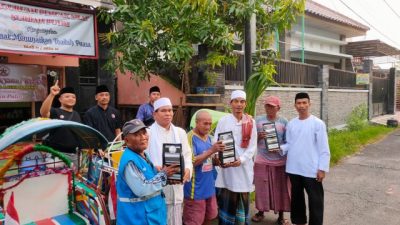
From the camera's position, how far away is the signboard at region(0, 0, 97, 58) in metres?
5.75

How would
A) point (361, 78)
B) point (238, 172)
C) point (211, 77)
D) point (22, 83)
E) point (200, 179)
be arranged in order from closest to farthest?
point (200, 179)
point (238, 172)
point (22, 83)
point (211, 77)
point (361, 78)

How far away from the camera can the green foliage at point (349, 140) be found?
1000 centimetres

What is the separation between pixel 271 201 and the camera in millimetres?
4930

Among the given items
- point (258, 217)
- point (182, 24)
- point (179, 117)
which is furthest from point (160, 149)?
point (179, 117)

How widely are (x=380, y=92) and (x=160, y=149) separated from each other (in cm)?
2004

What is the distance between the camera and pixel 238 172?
4227 mm

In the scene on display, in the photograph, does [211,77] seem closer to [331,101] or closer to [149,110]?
[149,110]

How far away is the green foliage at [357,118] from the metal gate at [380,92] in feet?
7.93

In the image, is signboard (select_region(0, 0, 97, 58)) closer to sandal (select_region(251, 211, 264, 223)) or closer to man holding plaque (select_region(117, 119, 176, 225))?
man holding plaque (select_region(117, 119, 176, 225))

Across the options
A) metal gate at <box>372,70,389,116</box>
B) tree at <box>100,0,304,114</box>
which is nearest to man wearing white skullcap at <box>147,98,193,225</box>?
tree at <box>100,0,304,114</box>

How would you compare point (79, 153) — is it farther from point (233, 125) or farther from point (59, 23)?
point (59, 23)

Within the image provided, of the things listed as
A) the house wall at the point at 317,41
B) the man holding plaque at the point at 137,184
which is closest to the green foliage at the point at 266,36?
the man holding plaque at the point at 137,184

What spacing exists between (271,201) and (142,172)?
2.55 meters

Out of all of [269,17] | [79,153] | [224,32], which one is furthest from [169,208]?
[269,17]
